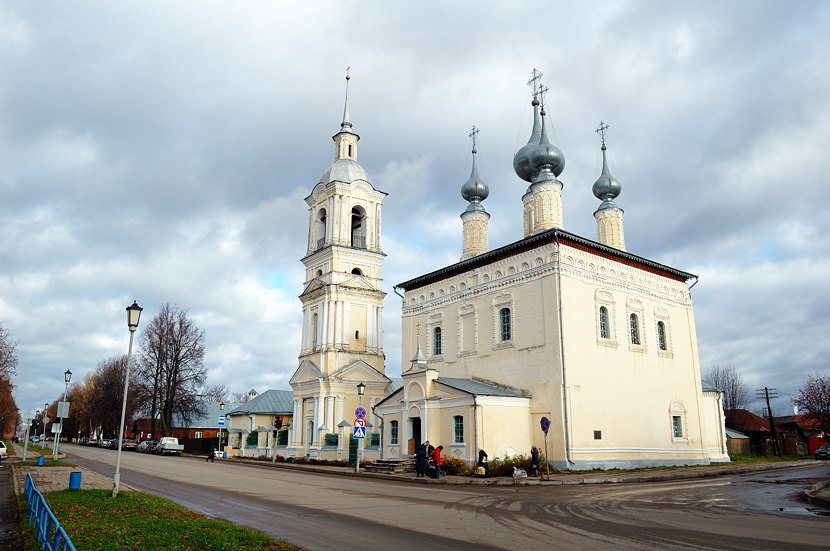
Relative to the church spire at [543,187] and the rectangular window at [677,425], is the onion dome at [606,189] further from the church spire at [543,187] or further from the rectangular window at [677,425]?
the rectangular window at [677,425]

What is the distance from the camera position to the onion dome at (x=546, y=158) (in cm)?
3303

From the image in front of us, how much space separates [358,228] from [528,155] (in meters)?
16.0

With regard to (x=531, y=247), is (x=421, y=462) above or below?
below

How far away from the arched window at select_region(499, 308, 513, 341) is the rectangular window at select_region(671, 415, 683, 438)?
31.7ft

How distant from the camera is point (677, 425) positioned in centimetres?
3244

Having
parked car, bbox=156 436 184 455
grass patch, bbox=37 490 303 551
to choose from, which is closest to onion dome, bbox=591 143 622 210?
grass patch, bbox=37 490 303 551

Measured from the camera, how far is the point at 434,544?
9.31 meters

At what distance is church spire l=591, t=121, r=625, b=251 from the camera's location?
36.7 m

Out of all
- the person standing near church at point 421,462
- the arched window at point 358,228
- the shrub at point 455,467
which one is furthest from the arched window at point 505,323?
the arched window at point 358,228

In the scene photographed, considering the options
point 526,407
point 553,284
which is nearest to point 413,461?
point 526,407

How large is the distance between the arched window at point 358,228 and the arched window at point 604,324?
1878 cm

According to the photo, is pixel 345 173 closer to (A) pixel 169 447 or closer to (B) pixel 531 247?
(B) pixel 531 247

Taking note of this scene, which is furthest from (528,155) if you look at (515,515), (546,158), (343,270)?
(515,515)

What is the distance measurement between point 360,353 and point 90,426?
2790 inches
